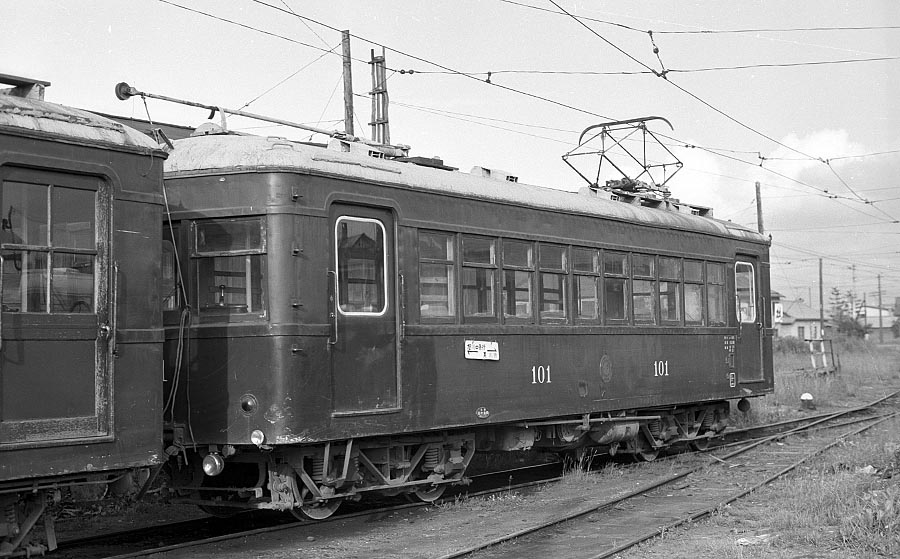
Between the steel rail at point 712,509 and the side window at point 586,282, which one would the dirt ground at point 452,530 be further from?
the side window at point 586,282

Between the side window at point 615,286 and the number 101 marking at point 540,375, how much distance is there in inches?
56.1

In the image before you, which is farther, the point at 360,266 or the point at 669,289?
the point at 669,289

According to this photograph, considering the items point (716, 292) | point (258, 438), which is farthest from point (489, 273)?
point (716, 292)

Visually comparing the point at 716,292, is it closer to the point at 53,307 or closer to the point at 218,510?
the point at 218,510

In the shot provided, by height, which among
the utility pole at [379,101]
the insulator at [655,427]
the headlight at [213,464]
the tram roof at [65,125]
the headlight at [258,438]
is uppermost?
the utility pole at [379,101]

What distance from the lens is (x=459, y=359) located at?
9633 mm

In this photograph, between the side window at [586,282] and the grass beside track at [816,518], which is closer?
the grass beside track at [816,518]

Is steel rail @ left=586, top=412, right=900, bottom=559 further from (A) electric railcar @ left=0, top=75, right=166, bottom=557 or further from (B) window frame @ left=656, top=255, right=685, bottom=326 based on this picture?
(A) electric railcar @ left=0, top=75, right=166, bottom=557

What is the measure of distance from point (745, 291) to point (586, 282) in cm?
471

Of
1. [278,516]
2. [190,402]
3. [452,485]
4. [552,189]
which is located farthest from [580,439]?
[190,402]

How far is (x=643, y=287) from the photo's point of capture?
1271 centimetres

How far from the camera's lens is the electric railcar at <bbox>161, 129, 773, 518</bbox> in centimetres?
812

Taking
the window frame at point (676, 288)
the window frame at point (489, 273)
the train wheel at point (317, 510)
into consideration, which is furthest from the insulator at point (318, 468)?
the window frame at point (676, 288)

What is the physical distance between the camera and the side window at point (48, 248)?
6.26 metres
